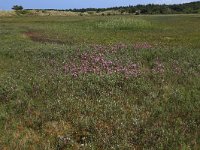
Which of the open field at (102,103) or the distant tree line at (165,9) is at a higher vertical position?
the open field at (102,103)

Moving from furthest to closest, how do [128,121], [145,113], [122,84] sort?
1. [122,84]
2. [145,113]
3. [128,121]

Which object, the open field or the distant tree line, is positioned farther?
the distant tree line

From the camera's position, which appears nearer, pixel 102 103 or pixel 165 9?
pixel 102 103

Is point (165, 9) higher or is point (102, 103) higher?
point (102, 103)

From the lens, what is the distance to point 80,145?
10414 mm

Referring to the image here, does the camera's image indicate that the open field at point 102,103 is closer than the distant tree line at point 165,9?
Yes

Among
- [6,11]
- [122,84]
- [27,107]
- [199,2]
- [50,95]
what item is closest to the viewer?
[27,107]

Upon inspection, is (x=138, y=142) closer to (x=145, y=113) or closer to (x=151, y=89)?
(x=145, y=113)

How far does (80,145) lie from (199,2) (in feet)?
524

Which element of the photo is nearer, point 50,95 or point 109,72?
point 50,95

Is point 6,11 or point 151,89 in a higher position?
point 151,89

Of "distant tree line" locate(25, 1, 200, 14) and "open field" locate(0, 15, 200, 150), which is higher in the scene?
"open field" locate(0, 15, 200, 150)

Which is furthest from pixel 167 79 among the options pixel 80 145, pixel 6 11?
pixel 6 11

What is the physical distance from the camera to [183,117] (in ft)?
39.2
